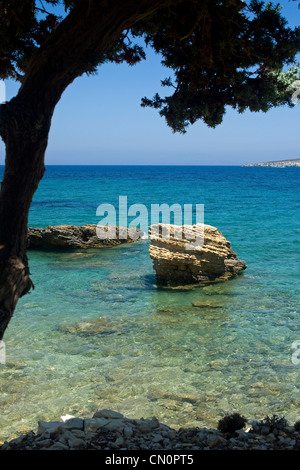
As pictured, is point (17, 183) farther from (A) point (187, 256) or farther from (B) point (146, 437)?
(A) point (187, 256)

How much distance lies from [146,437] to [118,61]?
6041 mm

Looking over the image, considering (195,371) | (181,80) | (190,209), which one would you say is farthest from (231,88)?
(190,209)

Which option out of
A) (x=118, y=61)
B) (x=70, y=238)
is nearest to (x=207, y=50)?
(x=118, y=61)

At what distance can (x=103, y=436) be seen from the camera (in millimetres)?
6055

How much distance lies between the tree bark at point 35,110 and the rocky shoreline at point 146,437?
2.02 m

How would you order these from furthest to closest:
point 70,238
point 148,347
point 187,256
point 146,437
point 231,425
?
point 70,238 → point 187,256 → point 148,347 → point 231,425 → point 146,437

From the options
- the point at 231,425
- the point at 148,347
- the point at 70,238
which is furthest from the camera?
the point at 70,238

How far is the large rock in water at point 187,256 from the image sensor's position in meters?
17.0

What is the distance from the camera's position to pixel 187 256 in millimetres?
16938

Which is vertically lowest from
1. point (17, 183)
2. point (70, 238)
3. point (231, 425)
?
point (231, 425)

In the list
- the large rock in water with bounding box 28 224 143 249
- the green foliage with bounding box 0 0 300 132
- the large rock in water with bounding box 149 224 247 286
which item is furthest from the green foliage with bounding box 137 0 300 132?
the large rock in water with bounding box 28 224 143 249

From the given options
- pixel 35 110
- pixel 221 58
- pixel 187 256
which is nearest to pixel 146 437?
pixel 35 110

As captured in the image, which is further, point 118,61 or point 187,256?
point 187,256

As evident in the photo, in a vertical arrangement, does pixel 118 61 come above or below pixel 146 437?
above
